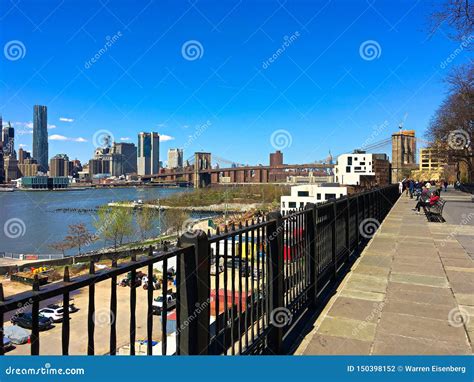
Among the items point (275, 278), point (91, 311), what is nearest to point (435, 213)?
point (275, 278)

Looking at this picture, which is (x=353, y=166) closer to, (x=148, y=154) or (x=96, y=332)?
(x=148, y=154)

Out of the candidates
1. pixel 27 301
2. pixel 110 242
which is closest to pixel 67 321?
pixel 27 301

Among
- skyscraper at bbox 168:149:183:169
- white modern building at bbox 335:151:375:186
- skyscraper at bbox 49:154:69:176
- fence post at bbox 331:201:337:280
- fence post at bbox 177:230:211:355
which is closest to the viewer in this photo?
fence post at bbox 177:230:211:355

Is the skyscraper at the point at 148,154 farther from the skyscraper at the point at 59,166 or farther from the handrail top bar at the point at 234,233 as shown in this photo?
the handrail top bar at the point at 234,233

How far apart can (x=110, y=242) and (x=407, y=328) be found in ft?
176

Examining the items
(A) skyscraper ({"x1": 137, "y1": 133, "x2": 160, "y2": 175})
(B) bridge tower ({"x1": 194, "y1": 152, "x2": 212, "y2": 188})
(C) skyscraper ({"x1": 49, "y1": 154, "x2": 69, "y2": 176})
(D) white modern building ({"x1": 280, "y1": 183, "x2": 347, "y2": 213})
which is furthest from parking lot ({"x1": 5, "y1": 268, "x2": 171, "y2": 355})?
(C) skyscraper ({"x1": 49, "y1": 154, "x2": 69, "y2": 176})

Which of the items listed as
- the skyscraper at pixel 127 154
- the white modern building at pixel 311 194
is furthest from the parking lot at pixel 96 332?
the skyscraper at pixel 127 154

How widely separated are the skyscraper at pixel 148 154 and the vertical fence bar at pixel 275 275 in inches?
4214

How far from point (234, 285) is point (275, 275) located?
734 millimetres

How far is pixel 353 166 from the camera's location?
8181 cm

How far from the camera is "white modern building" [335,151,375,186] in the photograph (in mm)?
77756

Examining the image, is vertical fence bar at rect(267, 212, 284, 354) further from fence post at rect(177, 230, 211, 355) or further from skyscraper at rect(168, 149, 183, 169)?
skyscraper at rect(168, 149, 183, 169)

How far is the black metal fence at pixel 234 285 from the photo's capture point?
58.6 inches

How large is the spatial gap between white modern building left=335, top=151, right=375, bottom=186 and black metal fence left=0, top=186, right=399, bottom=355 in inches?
2954
